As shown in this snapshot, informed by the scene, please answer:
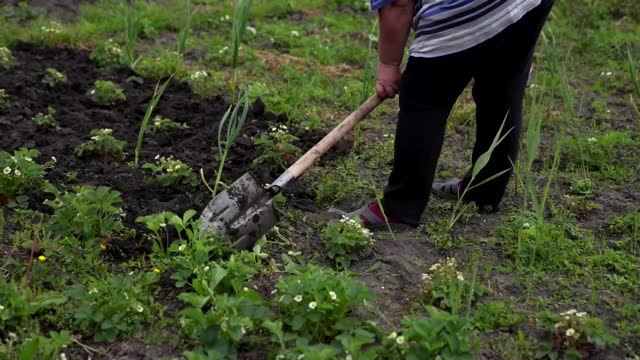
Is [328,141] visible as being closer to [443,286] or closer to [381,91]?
[381,91]

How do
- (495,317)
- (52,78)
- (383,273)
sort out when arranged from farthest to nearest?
(52,78), (383,273), (495,317)

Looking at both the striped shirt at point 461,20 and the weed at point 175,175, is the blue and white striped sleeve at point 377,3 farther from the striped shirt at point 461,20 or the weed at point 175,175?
the weed at point 175,175

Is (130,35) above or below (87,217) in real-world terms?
above

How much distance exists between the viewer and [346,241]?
11.5 feet

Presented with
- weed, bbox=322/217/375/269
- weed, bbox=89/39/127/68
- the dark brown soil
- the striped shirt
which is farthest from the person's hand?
the dark brown soil

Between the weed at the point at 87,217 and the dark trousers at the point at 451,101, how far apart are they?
1.11m

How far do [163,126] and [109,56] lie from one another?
3.42 feet

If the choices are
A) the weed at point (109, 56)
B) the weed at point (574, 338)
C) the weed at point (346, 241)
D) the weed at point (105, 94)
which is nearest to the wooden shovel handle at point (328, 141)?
the weed at point (346, 241)

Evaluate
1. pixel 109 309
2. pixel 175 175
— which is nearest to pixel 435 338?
pixel 109 309

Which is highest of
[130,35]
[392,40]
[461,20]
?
[461,20]

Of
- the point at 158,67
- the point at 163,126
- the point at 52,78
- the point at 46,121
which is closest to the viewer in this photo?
the point at 46,121

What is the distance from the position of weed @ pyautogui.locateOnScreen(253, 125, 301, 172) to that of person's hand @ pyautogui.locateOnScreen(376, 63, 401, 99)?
794mm

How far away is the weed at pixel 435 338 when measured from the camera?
280cm

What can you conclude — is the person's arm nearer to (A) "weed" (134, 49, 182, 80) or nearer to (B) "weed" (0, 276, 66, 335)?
(B) "weed" (0, 276, 66, 335)
